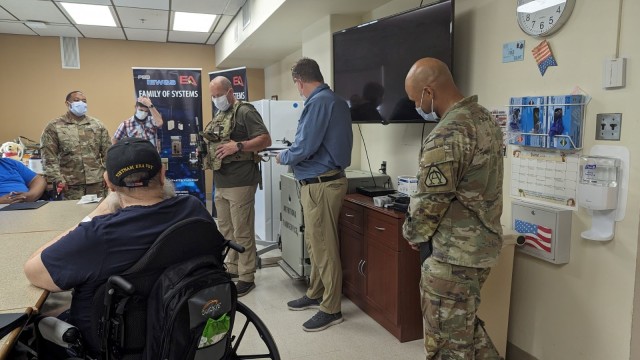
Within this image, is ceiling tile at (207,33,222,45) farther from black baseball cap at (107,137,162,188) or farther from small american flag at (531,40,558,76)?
black baseball cap at (107,137,162,188)

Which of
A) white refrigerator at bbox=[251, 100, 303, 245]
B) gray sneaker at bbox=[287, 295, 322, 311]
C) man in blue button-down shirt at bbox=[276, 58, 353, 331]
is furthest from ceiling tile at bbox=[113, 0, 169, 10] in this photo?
gray sneaker at bbox=[287, 295, 322, 311]

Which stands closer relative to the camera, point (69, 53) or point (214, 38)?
point (69, 53)

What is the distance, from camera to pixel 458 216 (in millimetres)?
1668

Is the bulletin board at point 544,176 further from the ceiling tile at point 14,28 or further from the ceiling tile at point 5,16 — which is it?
the ceiling tile at point 14,28

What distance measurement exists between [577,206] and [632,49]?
0.67 m

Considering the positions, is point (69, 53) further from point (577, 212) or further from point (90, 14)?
point (577, 212)

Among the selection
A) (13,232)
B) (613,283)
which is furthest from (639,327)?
(13,232)

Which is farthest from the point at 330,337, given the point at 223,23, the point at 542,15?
the point at 223,23

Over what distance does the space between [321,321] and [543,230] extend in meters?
→ 1.40

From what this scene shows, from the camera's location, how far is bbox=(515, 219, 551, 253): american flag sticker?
1993 millimetres

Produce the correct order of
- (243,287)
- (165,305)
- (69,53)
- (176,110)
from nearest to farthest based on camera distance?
(165,305), (243,287), (176,110), (69,53)

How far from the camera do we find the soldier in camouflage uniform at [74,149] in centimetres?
390

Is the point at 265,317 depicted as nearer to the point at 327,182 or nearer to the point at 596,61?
the point at 327,182

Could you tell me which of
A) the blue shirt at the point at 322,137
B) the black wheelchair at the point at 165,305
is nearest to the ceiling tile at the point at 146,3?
the blue shirt at the point at 322,137
